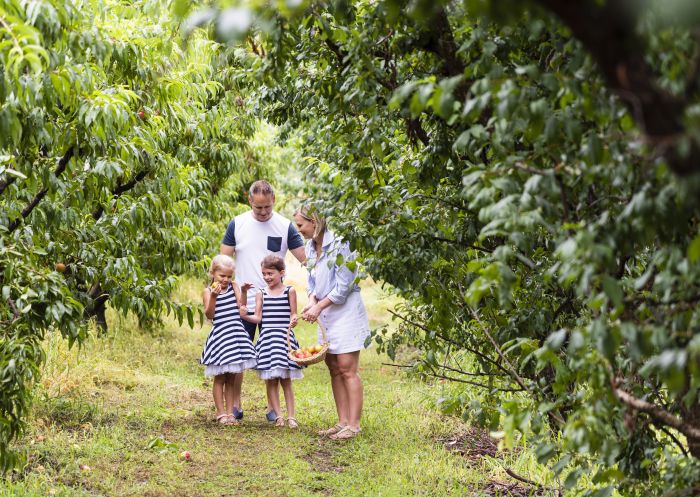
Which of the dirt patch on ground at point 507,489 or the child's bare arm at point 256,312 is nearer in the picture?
the dirt patch on ground at point 507,489

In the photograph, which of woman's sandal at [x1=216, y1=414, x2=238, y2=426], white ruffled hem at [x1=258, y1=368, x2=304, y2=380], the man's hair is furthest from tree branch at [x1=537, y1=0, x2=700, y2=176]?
woman's sandal at [x1=216, y1=414, x2=238, y2=426]

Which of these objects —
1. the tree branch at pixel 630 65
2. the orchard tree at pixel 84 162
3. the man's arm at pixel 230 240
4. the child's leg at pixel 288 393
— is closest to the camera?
the tree branch at pixel 630 65

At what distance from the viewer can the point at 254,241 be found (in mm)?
7195

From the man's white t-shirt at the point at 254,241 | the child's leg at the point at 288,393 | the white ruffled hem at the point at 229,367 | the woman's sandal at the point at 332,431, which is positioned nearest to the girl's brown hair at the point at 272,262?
the man's white t-shirt at the point at 254,241

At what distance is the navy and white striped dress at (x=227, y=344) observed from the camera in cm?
666

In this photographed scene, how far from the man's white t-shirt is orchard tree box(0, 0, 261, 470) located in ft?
1.66

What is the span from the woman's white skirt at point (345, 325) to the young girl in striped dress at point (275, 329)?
0.38 meters

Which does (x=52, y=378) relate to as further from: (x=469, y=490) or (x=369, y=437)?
(x=469, y=490)

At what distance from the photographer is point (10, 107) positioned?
343cm

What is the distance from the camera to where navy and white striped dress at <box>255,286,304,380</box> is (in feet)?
22.0

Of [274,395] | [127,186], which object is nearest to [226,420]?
[274,395]

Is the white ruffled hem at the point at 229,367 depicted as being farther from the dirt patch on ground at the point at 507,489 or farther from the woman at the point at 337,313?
the dirt patch on ground at the point at 507,489

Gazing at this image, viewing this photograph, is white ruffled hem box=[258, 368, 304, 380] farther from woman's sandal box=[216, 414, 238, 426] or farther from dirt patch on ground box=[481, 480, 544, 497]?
dirt patch on ground box=[481, 480, 544, 497]

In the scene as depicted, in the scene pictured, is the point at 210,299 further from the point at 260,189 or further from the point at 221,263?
the point at 260,189
